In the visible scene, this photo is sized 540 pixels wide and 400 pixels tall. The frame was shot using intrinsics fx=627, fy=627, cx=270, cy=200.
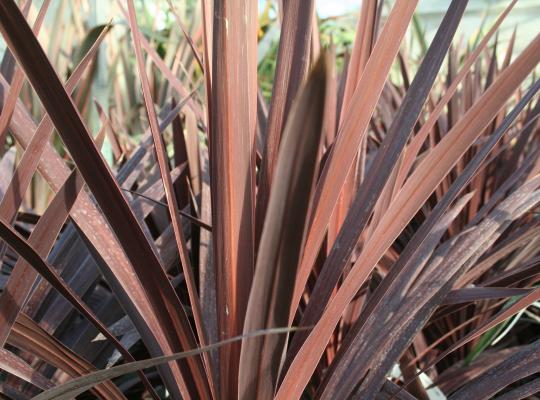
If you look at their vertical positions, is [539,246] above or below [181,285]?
above

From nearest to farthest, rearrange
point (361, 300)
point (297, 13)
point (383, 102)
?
1. point (297, 13)
2. point (361, 300)
3. point (383, 102)

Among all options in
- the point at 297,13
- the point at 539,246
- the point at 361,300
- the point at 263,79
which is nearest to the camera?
the point at 297,13

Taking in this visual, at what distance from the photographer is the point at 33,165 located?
0.52 meters

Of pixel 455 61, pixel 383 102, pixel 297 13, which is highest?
pixel 455 61

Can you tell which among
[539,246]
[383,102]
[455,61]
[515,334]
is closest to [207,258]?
[539,246]

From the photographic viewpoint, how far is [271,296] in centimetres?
35

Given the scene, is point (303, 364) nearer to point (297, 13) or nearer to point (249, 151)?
point (249, 151)

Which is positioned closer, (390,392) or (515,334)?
(390,392)

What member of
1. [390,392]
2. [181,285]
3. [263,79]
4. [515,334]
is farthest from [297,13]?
[263,79]

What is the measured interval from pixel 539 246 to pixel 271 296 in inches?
23.9

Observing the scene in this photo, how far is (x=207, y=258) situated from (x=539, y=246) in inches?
18.0

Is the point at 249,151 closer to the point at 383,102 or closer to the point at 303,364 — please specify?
the point at 303,364

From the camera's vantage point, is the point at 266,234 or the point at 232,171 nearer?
the point at 266,234

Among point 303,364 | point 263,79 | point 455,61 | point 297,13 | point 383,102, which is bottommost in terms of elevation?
point 303,364
